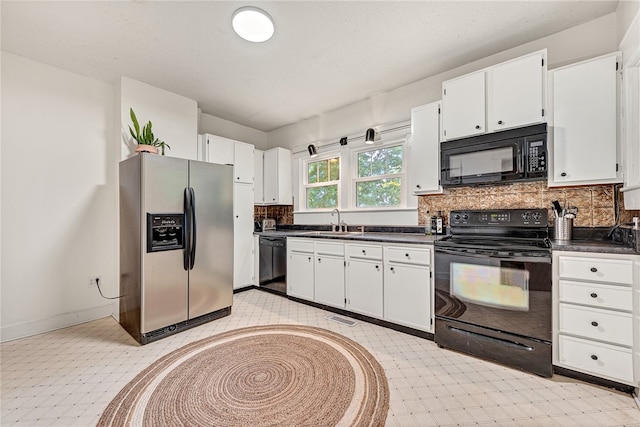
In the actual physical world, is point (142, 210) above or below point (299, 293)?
above

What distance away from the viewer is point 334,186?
4227mm

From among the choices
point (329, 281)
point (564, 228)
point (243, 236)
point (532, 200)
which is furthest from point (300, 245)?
point (564, 228)

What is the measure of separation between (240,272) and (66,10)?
3308mm

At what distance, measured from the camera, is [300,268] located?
356 cm

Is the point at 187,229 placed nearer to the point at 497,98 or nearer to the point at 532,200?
the point at 497,98

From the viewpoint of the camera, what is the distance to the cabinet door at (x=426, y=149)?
2.81m

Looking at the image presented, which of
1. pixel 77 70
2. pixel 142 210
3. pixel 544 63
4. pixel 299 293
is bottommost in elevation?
pixel 299 293

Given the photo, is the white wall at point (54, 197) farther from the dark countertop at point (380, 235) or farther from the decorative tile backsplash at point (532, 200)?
the decorative tile backsplash at point (532, 200)

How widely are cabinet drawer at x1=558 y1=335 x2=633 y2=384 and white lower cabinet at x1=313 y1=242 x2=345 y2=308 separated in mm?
1905

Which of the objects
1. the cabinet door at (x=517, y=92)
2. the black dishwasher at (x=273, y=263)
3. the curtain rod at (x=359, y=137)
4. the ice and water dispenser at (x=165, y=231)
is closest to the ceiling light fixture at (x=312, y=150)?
the curtain rod at (x=359, y=137)

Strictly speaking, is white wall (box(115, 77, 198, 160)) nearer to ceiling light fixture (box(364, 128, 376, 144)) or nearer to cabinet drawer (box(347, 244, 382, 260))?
ceiling light fixture (box(364, 128, 376, 144))

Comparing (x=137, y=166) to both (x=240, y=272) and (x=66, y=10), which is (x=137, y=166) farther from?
(x=240, y=272)

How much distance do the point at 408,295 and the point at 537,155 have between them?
5.34 ft

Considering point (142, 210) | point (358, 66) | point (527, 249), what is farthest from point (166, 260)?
point (527, 249)
